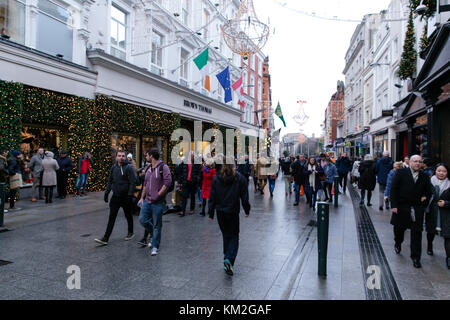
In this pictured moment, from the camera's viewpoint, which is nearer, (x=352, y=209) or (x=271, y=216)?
(x=271, y=216)

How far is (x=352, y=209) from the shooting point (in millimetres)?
10047

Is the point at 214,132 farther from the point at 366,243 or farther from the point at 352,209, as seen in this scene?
the point at 366,243

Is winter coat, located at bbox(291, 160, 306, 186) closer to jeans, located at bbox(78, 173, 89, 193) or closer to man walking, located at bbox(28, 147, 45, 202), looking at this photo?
jeans, located at bbox(78, 173, 89, 193)

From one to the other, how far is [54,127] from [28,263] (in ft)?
27.5

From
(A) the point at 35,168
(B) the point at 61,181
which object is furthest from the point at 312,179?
(A) the point at 35,168

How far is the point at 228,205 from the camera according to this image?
4.37 m

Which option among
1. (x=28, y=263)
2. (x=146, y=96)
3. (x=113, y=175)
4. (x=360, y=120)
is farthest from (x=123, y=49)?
(x=360, y=120)

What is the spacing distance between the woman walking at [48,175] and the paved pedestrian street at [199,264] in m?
2.14

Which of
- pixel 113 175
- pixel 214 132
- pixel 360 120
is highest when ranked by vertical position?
pixel 360 120

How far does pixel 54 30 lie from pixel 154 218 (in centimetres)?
998

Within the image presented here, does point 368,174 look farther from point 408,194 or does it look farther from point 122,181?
point 122,181

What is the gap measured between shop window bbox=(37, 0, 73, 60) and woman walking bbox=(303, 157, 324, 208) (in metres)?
10.4

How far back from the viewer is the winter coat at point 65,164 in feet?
35.5

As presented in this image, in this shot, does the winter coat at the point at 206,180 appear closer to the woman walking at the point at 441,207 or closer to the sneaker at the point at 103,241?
the sneaker at the point at 103,241
